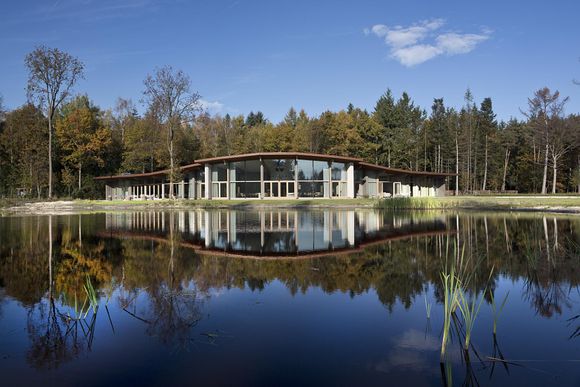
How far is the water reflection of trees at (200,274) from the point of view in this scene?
605 centimetres

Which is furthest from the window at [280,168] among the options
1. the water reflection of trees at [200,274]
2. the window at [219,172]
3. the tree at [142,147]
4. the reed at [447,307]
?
the reed at [447,307]

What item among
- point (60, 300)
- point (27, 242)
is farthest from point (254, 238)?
point (60, 300)

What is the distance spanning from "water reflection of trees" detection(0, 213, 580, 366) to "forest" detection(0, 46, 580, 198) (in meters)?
36.9

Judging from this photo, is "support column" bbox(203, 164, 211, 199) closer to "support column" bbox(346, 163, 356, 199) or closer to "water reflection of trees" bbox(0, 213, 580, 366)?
"support column" bbox(346, 163, 356, 199)

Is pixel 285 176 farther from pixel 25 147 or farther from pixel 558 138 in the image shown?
pixel 558 138

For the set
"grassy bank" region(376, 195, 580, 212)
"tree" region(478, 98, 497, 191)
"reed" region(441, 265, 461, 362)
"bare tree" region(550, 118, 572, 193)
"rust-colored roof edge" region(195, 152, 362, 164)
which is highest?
"tree" region(478, 98, 497, 191)

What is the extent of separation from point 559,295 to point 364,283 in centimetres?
318

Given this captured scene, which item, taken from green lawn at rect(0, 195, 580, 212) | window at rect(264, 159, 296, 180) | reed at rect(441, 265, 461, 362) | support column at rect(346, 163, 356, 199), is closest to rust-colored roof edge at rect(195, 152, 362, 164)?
window at rect(264, 159, 296, 180)

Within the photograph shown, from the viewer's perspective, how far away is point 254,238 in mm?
15375

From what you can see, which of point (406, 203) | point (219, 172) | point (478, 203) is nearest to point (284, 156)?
point (219, 172)

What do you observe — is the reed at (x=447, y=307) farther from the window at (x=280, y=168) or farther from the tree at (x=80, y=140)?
the tree at (x=80, y=140)

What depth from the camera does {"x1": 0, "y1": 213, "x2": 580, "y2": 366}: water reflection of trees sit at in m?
6.05

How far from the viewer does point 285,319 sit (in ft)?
19.2

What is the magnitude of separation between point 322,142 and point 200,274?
6043 cm
